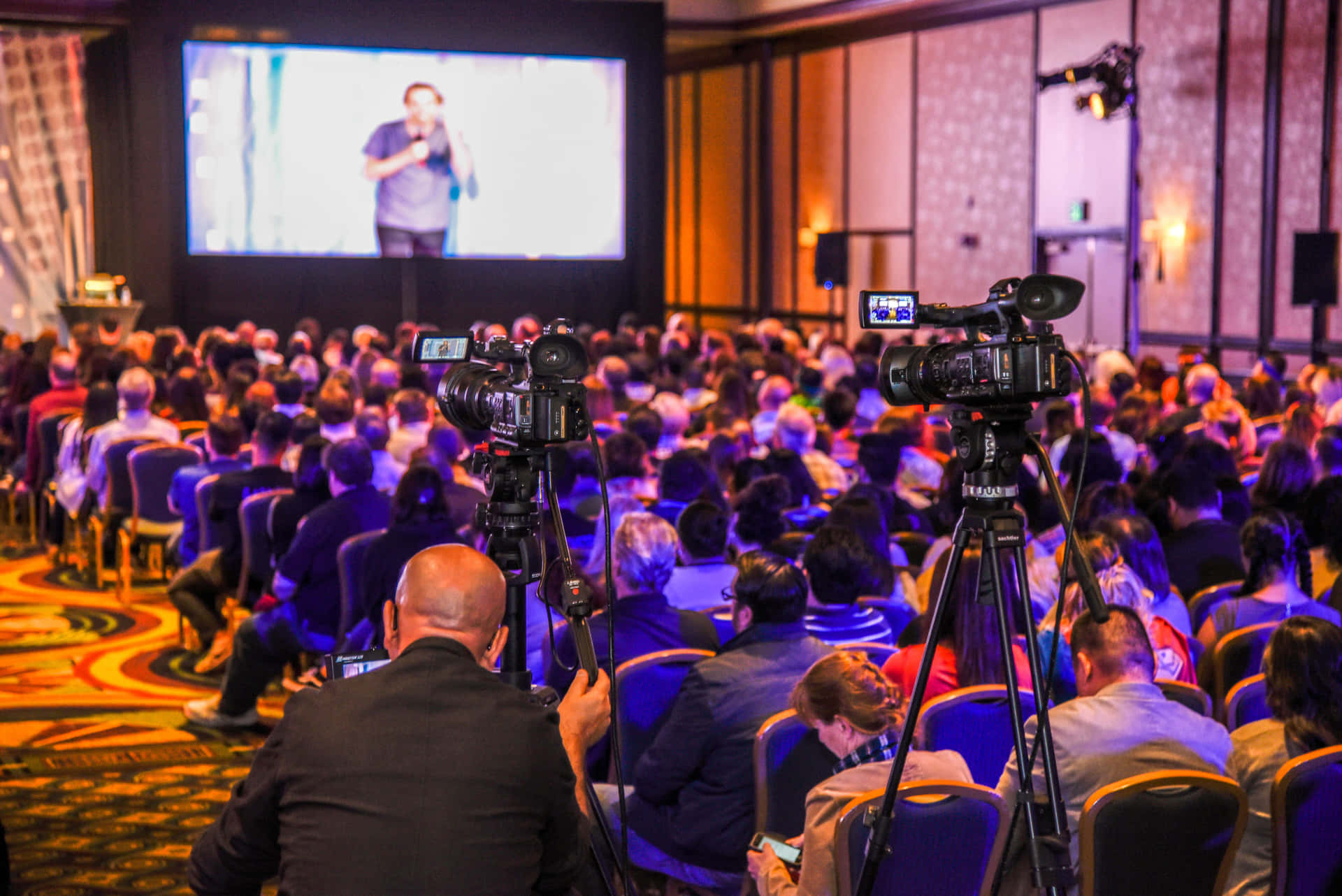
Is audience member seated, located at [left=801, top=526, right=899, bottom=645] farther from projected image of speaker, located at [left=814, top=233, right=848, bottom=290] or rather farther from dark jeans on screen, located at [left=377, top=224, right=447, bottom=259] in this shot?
projected image of speaker, located at [left=814, top=233, right=848, bottom=290]

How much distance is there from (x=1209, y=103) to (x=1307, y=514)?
8.47 meters

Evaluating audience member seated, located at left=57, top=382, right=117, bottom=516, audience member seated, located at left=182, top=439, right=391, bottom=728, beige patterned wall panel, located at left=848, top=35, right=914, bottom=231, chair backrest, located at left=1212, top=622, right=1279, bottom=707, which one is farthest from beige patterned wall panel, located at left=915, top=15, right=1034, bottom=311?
chair backrest, located at left=1212, top=622, right=1279, bottom=707

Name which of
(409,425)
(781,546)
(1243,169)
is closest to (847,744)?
(781,546)

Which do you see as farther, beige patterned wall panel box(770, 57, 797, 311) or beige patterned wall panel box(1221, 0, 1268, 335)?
beige patterned wall panel box(770, 57, 797, 311)

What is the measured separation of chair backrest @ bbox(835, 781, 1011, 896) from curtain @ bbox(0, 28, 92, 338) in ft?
56.0

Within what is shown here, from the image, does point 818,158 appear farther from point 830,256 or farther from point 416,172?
point 416,172

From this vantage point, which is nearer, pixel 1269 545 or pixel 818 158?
pixel 1269 545

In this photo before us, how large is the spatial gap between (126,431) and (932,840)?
6.23m

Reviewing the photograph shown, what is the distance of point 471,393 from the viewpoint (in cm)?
302

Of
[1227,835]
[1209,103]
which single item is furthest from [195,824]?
[1209,103]

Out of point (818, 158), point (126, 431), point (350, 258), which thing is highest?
point (818, 158)

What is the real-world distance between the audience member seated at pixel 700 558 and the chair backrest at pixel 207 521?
8.20 ft

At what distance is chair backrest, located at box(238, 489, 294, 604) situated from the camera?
19.7ft

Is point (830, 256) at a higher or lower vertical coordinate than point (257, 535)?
higher
